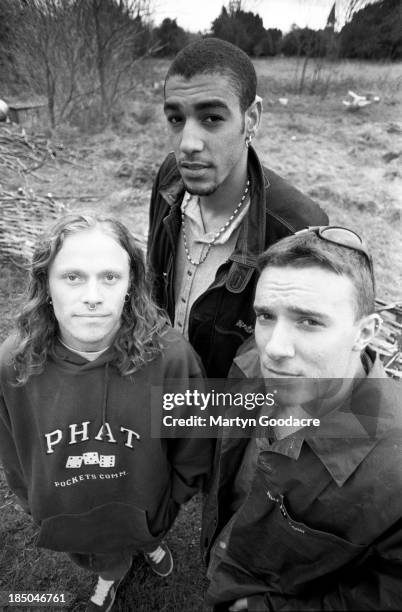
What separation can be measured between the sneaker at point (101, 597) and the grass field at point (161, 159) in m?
0.11

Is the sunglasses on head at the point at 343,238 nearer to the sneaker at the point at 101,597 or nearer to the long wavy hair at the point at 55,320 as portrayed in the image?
the long wavy hair at the point at 55,320

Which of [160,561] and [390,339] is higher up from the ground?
[390,339]

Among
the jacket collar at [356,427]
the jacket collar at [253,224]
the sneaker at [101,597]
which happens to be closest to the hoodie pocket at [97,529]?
the sneaker at [101,597]

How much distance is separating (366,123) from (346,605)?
1061 centimetres

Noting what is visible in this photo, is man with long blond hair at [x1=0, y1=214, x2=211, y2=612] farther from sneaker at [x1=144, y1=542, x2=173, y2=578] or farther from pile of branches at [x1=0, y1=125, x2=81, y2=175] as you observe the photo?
pile of branches at [x1=0, y1=125, x2=81, y2=175]

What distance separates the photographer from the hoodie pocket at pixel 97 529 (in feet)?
6.20

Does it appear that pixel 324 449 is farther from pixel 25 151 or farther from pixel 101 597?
pixel 25 151

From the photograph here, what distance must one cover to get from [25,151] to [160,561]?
8064 mm

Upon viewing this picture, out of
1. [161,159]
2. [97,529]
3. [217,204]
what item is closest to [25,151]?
[161,159]

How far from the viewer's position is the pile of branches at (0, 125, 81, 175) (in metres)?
7.41

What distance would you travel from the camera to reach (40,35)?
8.59m

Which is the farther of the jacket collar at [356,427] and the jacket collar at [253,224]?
the jacket collar at [253,224]

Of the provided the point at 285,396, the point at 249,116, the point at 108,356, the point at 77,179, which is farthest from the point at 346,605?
the point at 77,179

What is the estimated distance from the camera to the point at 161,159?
324 inches
